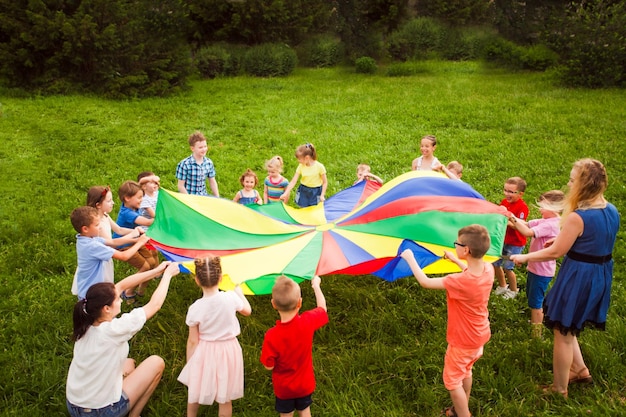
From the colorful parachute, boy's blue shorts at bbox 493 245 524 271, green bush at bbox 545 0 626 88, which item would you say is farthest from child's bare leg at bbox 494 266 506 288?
green bush at bbox 545 0 626 88

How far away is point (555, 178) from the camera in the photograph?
7473 mm

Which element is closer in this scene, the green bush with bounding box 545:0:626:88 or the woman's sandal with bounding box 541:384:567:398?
the woman's sandal with bounding box 541:384:567:398

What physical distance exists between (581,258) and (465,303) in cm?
85

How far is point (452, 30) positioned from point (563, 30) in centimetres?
584

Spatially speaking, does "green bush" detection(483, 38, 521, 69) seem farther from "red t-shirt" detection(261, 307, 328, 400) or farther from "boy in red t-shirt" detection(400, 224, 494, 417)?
"red t-shirt" detection(261, 307, 328, 400)

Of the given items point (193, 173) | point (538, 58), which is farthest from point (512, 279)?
point (538, 58)

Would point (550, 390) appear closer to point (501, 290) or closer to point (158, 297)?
point (501, 290)

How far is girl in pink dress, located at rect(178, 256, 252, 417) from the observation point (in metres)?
3.14

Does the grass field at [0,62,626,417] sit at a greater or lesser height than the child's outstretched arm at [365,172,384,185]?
lesser

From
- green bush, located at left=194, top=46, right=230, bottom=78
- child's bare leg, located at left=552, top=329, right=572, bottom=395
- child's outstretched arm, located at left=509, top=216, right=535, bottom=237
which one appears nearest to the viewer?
child's bare leg, located at left=552, top=329, right=572, bottom=395

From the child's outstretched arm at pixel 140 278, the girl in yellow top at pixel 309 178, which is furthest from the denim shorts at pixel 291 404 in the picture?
the girl in yellow top at pixel 309 178

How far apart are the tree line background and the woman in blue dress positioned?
11.4m

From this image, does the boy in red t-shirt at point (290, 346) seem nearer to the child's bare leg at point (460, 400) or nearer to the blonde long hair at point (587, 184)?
the child's bare leg at point (460, 400)

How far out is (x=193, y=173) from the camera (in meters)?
5.70
